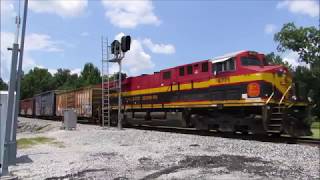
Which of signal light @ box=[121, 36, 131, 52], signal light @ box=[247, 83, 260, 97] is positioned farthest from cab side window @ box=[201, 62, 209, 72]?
signal light @ box=[121, 36, 131, 52]

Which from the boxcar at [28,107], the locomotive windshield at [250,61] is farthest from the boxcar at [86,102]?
the boxcar at [28,107]

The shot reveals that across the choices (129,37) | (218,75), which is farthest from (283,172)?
(129,37)

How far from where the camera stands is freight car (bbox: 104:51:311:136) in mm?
17078

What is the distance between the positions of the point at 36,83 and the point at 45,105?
3539 inches

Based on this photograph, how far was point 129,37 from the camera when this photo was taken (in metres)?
24.4

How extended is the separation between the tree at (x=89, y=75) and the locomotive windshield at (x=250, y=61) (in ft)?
314

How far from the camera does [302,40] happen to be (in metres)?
63.2

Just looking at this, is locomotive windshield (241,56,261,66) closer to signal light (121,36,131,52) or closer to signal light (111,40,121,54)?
signal light (121,36,131,52)

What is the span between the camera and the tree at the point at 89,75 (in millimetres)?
114188

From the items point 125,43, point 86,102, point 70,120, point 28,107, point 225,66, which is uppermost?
point 125,43

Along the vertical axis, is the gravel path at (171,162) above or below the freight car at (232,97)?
below

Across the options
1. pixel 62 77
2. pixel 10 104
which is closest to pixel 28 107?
pixel 10 104

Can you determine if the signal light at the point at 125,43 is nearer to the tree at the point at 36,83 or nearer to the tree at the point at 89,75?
the tree at the point at 89,75

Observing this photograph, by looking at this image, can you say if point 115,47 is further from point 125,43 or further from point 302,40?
point 302,40
